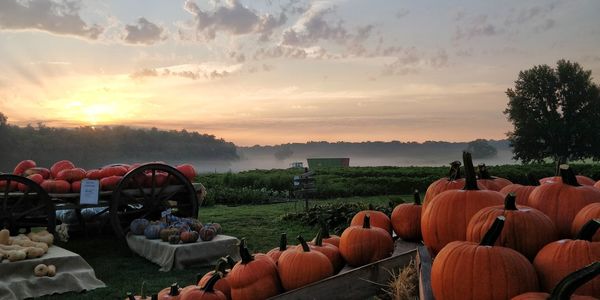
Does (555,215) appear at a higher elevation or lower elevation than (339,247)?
higher

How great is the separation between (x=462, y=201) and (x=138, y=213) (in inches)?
265

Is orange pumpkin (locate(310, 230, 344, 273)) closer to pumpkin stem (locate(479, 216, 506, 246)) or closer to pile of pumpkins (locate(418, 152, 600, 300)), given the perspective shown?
pile of pumpkins (locate(418, 152, 600, 300))

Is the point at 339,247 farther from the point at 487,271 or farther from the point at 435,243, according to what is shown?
the point at 487,271

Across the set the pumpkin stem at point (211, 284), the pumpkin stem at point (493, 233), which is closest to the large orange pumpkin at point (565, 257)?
the pumpkin stem at point (493, 233)

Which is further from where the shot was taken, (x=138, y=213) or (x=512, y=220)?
(x=138, y=213)

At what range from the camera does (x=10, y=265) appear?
580cm

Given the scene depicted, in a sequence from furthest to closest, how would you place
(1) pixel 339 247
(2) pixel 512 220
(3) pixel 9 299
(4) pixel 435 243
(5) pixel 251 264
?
(3) pixel 9 299, (1) pixel 339 247, (5) pixel 251 264, (4) pixel 435 243, (2) pixel 512 220

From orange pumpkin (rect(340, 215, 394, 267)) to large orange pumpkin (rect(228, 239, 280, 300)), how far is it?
479 mm

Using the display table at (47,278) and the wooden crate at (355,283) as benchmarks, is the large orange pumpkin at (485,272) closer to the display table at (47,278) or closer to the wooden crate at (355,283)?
the wooden crate at (355,283)

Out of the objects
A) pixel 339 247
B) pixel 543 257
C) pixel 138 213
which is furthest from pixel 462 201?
pixel 138 213

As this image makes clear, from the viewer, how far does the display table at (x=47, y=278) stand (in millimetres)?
5707

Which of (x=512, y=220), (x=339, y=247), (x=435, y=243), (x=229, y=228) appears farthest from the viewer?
(x=229, y=228)

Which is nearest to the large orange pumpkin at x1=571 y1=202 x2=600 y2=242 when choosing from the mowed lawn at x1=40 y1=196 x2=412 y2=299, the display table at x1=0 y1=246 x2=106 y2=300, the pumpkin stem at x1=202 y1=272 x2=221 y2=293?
the pumpkin stem at x1=202 y1=272 x2=221 y2=293

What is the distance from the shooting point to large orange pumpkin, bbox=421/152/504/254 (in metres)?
2.37
